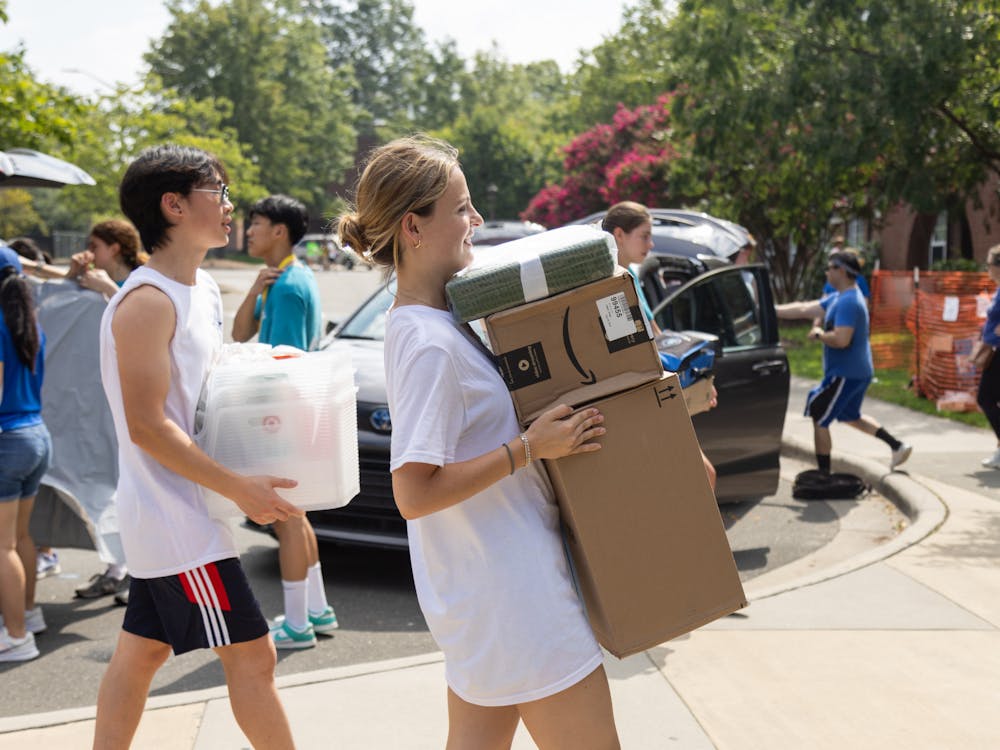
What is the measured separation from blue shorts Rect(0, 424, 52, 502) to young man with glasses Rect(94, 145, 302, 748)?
2.03 metres

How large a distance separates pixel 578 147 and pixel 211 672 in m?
24.0

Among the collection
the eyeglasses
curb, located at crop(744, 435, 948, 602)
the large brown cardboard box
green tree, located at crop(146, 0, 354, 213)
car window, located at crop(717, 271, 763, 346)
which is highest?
green tree, located at crop(146, 0, 354, 213)

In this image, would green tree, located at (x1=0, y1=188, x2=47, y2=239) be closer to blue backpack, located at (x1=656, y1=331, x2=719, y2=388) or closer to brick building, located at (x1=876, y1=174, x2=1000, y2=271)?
brick building, located at (x1=876, y1=174, x2=1000, y2=271)

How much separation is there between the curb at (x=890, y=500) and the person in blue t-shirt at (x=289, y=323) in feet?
6.79

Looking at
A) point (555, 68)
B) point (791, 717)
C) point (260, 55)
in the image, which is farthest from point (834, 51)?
point (555, 68)

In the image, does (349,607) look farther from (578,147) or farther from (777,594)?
(578,147)

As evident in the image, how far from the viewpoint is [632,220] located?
5156 mm

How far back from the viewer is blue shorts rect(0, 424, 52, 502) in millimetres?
4770

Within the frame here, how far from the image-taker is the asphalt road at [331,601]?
15.7ft

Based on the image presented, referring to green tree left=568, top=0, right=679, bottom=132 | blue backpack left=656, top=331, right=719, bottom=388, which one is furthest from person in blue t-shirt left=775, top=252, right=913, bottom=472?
green tree left=568, top=0, right=679, bottom=132

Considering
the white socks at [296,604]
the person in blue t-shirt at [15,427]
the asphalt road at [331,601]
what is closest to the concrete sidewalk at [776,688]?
the asphalt road at [331,601]

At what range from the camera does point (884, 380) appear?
14578mm

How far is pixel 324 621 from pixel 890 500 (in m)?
4.64

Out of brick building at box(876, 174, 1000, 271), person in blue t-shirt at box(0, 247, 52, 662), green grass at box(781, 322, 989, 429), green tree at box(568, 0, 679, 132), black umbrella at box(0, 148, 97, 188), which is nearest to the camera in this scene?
person in blue t-shirt at box(0, 247, 52, 662)
